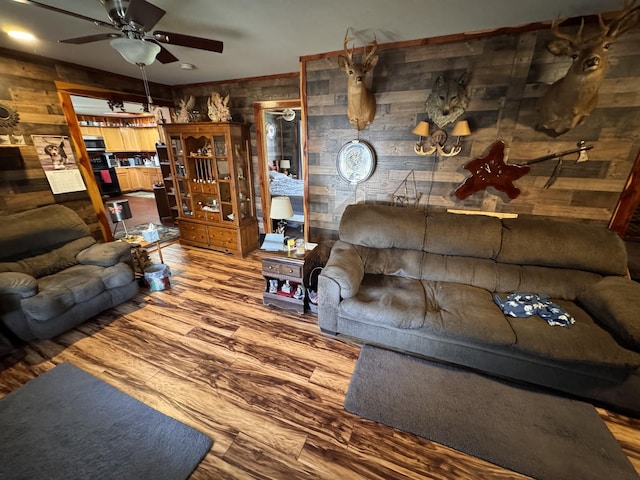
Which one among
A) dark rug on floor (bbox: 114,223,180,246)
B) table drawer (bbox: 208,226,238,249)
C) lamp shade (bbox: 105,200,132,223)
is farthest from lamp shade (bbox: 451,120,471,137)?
dark rug on floor (bbox: 114,223,180,246)

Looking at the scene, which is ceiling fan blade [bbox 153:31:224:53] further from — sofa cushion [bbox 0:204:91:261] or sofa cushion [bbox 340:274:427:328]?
sofa cushion [bbox 0:204:91:261]

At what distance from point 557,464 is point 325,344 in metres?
1.57

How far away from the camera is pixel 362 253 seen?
2533 mm

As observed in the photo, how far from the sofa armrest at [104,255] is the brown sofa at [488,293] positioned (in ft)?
7.47

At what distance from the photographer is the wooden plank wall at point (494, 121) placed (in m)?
2.08

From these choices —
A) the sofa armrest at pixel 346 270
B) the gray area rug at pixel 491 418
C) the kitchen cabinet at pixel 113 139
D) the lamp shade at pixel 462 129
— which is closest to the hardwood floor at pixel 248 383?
the gray area rug at pixel 491 418

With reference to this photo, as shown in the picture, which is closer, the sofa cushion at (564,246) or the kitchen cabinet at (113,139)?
the sofa cushion at (564,246)

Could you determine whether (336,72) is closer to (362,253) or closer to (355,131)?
(355,131)

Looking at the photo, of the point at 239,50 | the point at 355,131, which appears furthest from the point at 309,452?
the point at 239,50

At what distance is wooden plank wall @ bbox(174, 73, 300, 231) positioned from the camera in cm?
350

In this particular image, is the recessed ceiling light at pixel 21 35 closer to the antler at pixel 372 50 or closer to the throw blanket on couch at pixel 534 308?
the antler at pixel 372 50

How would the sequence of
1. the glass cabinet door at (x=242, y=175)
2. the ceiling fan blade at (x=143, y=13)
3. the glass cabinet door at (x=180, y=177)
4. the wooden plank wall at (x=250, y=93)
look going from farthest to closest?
the glass cabinet door at (x=180, y=177)
the glass cabinet door at (x=242, y=175)
the wooden plank wall at (x=250, y=93)
the ceiling fan blade at (x=143, y=13)

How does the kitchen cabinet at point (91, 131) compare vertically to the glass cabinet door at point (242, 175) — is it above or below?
above

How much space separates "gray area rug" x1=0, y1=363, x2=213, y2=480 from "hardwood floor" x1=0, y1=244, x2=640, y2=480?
9 centimetres
